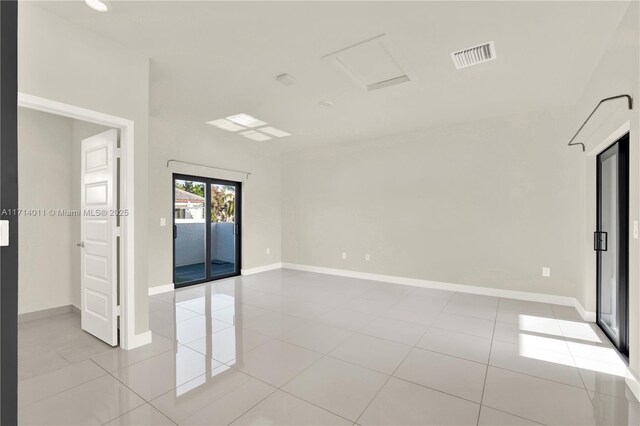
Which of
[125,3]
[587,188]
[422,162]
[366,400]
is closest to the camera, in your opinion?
[366,400]

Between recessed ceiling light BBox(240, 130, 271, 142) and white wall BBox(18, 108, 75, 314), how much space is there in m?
2.58

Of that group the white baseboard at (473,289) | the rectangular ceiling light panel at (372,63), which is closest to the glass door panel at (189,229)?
the white baseboard at (473,289)

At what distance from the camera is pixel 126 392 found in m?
2.14

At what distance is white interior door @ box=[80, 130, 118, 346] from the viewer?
2.88 meters

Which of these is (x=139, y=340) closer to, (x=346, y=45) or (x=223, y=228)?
(x=346, y=45)

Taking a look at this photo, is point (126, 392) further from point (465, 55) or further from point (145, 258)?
point (465, 55)

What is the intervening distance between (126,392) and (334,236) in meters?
4.76

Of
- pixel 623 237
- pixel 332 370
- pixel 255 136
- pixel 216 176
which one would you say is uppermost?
pixel 255 136

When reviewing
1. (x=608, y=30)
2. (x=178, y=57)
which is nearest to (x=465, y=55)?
(x=608, y=30)

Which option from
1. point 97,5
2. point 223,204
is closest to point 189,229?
point 223,204

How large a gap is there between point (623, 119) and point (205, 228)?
19.1 feet

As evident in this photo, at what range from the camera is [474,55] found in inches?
115

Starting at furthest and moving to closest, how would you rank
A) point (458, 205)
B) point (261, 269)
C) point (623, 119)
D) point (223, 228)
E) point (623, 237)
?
point (261, 269)
point (223, 228)
point (458, 205)
point (623, 237)
point (623, 119)

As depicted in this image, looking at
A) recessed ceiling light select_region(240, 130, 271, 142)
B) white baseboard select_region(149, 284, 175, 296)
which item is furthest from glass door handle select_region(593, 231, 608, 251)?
white baseboard select_region(149, 284, 175, 296)
